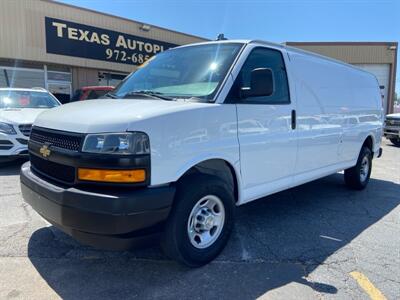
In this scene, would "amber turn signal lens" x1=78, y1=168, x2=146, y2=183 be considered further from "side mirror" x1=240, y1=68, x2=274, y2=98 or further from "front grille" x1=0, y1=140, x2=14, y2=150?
"front grille" x1=0, y1=140, x2=14, y2=150

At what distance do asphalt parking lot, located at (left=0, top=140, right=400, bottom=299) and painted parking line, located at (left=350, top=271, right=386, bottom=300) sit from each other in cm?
2

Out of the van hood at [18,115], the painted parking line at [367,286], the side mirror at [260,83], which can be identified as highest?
the side mirror at [260,83]

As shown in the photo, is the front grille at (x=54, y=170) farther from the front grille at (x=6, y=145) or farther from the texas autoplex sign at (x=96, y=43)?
the texas autoplex sign at (x=96, y=43)

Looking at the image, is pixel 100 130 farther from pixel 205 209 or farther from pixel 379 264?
pixel 379 264

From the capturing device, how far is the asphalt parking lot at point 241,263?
9.42 ft

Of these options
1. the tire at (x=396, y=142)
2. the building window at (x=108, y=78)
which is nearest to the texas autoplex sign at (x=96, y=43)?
the building window at (x=108, y=78)

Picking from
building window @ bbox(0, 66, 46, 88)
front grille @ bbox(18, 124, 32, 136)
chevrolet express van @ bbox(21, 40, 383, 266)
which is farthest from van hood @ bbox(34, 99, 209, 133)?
building window @ bbox(0, 66, 46, 88)

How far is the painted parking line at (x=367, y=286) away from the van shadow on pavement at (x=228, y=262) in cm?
28

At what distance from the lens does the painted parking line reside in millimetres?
2881

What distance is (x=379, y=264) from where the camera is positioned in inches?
136

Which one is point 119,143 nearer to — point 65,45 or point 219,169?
point 219,169

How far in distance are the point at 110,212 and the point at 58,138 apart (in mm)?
873

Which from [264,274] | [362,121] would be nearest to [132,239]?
[264,274]

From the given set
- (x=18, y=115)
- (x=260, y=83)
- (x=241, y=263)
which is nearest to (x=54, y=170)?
(x=241, y=263)
